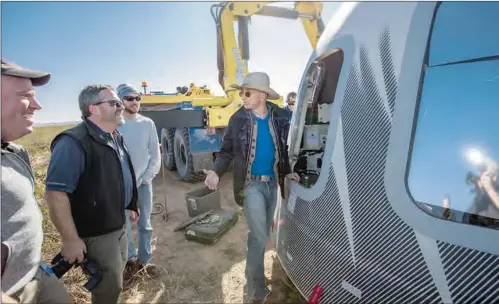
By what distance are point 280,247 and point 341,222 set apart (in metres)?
1.00

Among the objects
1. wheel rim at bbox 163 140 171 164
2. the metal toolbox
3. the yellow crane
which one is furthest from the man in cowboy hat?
wheel rim at bbox 163 140 171 164

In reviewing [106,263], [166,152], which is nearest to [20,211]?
[106,263]

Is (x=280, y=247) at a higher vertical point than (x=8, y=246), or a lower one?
lower

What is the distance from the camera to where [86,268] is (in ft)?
6.40

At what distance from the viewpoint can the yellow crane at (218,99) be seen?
6141 mm

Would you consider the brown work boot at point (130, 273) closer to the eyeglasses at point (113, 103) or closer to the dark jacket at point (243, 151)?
the dark jacket at point (243, 151)

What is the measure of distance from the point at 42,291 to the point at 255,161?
1.88 metres

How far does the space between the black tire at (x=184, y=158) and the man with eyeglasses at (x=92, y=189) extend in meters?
4.58

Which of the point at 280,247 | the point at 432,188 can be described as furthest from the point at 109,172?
the point at 432,188

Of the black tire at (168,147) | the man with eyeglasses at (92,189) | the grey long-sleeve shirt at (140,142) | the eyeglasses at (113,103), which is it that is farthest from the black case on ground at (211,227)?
the black tire at (168,147)

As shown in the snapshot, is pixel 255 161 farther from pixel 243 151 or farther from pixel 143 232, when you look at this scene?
pixel 143 232

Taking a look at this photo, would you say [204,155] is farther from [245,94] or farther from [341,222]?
[341,222]

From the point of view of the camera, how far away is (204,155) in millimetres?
6715

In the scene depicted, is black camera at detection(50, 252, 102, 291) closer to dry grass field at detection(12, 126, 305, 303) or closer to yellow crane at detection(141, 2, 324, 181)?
dry grass field at detection(12, 126, 305, 303)
